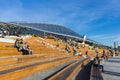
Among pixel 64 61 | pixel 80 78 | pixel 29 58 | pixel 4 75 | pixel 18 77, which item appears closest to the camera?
pixel 4 75

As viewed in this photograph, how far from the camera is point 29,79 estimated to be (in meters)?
9.97

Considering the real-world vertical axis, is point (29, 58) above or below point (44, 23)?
below

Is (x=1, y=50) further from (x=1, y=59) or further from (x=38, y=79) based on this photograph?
(x=38, y=79)

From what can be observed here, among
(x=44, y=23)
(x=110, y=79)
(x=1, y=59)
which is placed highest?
(x=44, y=23)

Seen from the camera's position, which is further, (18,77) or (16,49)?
(16,49)

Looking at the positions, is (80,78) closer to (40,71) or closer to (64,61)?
(40,71)

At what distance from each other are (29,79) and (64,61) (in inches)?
384

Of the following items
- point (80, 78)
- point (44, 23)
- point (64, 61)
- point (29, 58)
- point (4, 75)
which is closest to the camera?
point (4, 75)

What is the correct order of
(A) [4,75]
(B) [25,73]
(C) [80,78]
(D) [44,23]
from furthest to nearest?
(D) [44,23] < (C) [80,78] < (B) [25,73] < (A) [4,75]

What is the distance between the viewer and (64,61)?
64.3 feet

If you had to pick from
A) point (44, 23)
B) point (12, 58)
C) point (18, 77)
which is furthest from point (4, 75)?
point (44, 23)

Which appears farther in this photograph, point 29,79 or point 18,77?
point 29,79

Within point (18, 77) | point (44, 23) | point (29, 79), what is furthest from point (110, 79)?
point (44, 23)

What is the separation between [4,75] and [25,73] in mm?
2041
